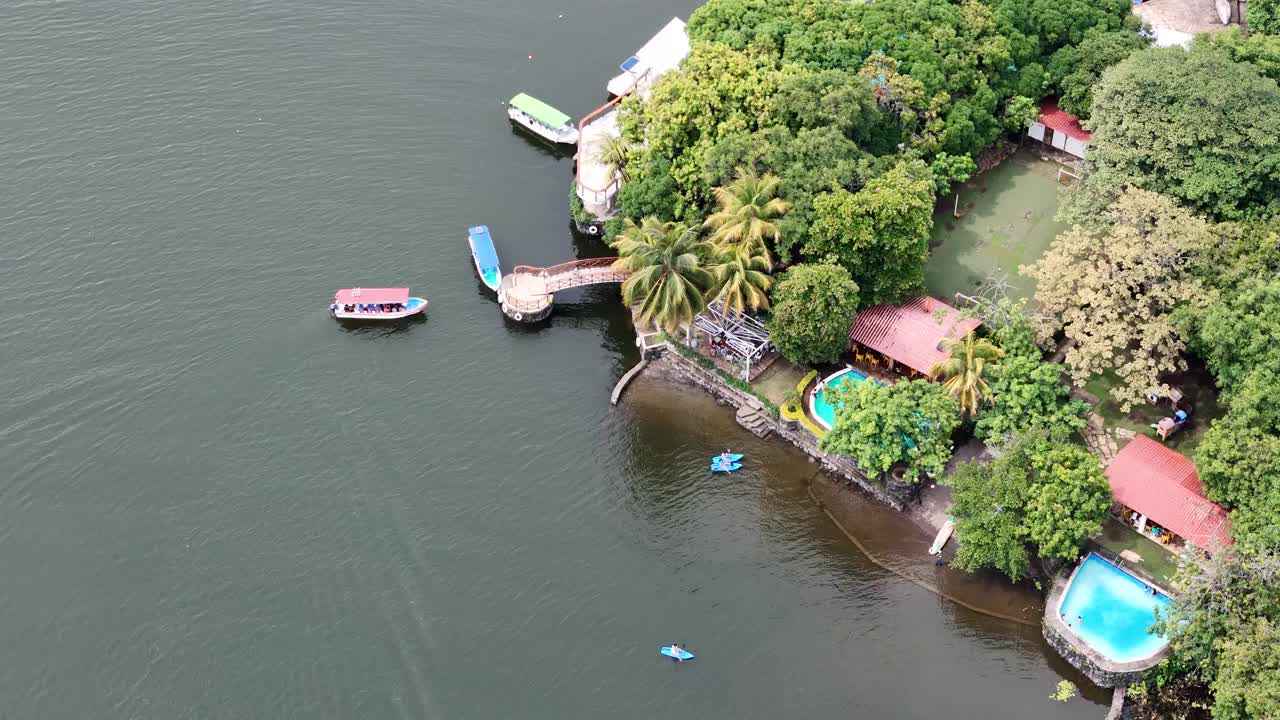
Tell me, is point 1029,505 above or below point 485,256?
below

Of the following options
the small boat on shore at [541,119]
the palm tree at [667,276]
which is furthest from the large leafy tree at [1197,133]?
the small boat on shore at [541,119]

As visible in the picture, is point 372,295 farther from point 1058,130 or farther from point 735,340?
point 1058,130

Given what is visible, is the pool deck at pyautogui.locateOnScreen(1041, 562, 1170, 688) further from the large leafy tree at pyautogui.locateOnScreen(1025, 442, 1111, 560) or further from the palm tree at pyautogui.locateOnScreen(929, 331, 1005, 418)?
the palm tree at pyautogui.locateOnScreen(929, 331, 1005, 418)

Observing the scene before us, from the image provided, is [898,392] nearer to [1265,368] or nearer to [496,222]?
[1265,368]

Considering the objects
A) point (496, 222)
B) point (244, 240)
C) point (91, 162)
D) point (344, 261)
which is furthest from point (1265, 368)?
point (91, 162)

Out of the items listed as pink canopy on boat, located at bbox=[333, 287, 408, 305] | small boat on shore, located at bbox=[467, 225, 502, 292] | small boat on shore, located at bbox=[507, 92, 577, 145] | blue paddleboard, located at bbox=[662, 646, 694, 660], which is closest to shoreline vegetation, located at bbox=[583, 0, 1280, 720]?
small boat on shore, located at bbox=[467, 225, 502, 292]

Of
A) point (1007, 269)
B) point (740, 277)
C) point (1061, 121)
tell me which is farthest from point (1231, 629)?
point (1061, 121)
